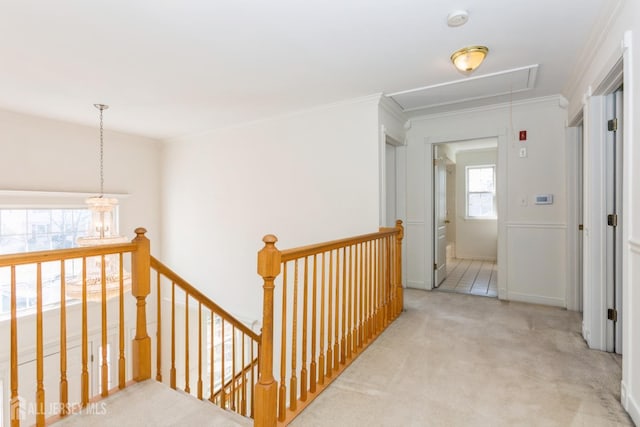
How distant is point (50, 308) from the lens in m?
4.27

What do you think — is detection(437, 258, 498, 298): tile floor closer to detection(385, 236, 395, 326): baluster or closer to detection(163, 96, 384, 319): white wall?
detection(385, 236, 395, 326): baluster

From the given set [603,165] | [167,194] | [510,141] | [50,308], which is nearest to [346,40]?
[603,165]

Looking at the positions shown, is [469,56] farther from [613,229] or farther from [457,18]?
[613,229]

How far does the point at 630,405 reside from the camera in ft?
5.62

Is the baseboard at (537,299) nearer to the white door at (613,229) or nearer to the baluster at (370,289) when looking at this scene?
the white door at (613,229)

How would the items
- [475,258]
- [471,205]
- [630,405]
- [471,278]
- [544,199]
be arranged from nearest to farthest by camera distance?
[630,405] < [544,199] < [471,278] < [475,258] < [471,205]

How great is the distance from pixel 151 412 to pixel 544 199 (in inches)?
162

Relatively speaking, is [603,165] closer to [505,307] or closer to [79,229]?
[505,307]

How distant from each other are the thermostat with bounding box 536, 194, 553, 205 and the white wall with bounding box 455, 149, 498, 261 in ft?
10.5

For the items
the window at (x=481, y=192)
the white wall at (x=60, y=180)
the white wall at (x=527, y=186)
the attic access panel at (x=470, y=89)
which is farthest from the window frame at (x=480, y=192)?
the white wall at (x=60, y=180)

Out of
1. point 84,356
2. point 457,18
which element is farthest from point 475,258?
point 84,356

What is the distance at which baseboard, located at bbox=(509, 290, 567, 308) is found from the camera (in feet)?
11.8

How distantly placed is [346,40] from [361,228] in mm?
1904

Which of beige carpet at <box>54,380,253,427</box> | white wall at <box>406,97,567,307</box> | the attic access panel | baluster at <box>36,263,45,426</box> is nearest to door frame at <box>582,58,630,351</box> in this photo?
the attic access panel
